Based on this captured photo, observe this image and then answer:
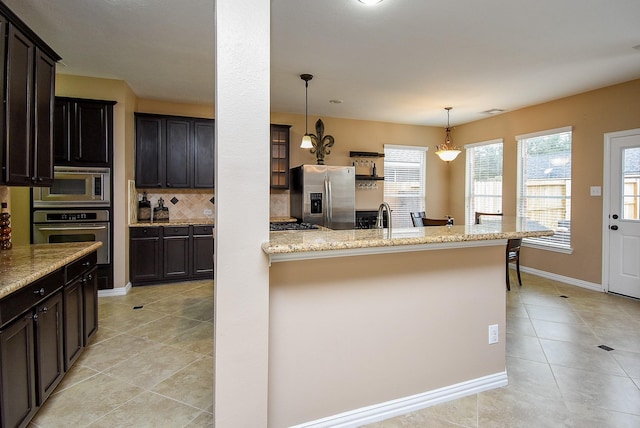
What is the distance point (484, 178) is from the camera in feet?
21.0

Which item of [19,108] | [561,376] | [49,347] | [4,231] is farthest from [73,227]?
[561,376]

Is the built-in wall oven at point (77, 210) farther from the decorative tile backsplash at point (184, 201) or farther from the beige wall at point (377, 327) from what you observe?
the beige wall at point (377, 327)

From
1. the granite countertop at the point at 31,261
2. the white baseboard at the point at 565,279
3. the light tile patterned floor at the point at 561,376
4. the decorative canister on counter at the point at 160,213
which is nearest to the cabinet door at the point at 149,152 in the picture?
the decorative canister on counter at the point at 160,213

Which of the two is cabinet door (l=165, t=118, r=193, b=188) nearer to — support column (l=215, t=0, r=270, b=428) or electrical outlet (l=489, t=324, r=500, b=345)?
support column (l=215, t=0, r=270, b=428)

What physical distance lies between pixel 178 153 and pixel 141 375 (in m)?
3.41

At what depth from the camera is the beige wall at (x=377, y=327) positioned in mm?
1747

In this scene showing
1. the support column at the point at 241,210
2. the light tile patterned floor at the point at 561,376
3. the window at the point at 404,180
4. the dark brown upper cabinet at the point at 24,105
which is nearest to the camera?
A: the support column at the point at 241,210

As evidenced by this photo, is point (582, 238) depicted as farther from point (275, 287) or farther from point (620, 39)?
point (275, 287)

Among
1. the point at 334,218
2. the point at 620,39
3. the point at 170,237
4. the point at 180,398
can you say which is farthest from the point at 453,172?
the point at 180,398

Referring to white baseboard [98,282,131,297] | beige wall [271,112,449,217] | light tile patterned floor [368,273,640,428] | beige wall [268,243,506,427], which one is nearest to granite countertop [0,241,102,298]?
beige wall [268,243,506,427]

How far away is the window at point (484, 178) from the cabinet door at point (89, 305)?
6.13m

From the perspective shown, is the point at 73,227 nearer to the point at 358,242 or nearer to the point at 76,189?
the point at 76,189

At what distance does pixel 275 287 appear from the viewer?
170 cm

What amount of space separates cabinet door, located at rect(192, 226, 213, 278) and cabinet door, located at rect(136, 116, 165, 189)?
0.91m
